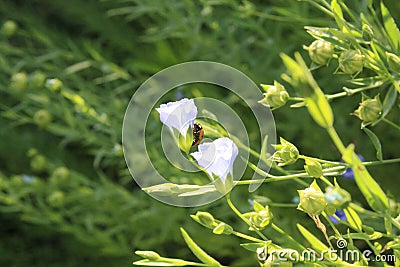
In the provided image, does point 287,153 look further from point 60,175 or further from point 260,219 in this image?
point 60,175

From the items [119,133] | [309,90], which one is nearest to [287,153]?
[309,90]

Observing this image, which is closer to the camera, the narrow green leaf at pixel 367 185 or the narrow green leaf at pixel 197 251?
the narrow green leaf at pixel 367 185

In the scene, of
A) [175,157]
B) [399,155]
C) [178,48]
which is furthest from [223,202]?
[178,48]

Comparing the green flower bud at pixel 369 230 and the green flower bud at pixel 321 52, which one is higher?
the green flower bud at pixel 321 52

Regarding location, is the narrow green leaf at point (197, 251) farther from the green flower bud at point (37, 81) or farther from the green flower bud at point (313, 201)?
the green flower bud at point (37, 81)

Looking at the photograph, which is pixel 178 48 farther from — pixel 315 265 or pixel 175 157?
pixel 315 265

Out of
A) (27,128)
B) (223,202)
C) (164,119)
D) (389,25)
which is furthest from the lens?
(27,128)

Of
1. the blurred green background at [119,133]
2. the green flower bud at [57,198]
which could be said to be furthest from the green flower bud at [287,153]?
the green flower bud at [57,198]
